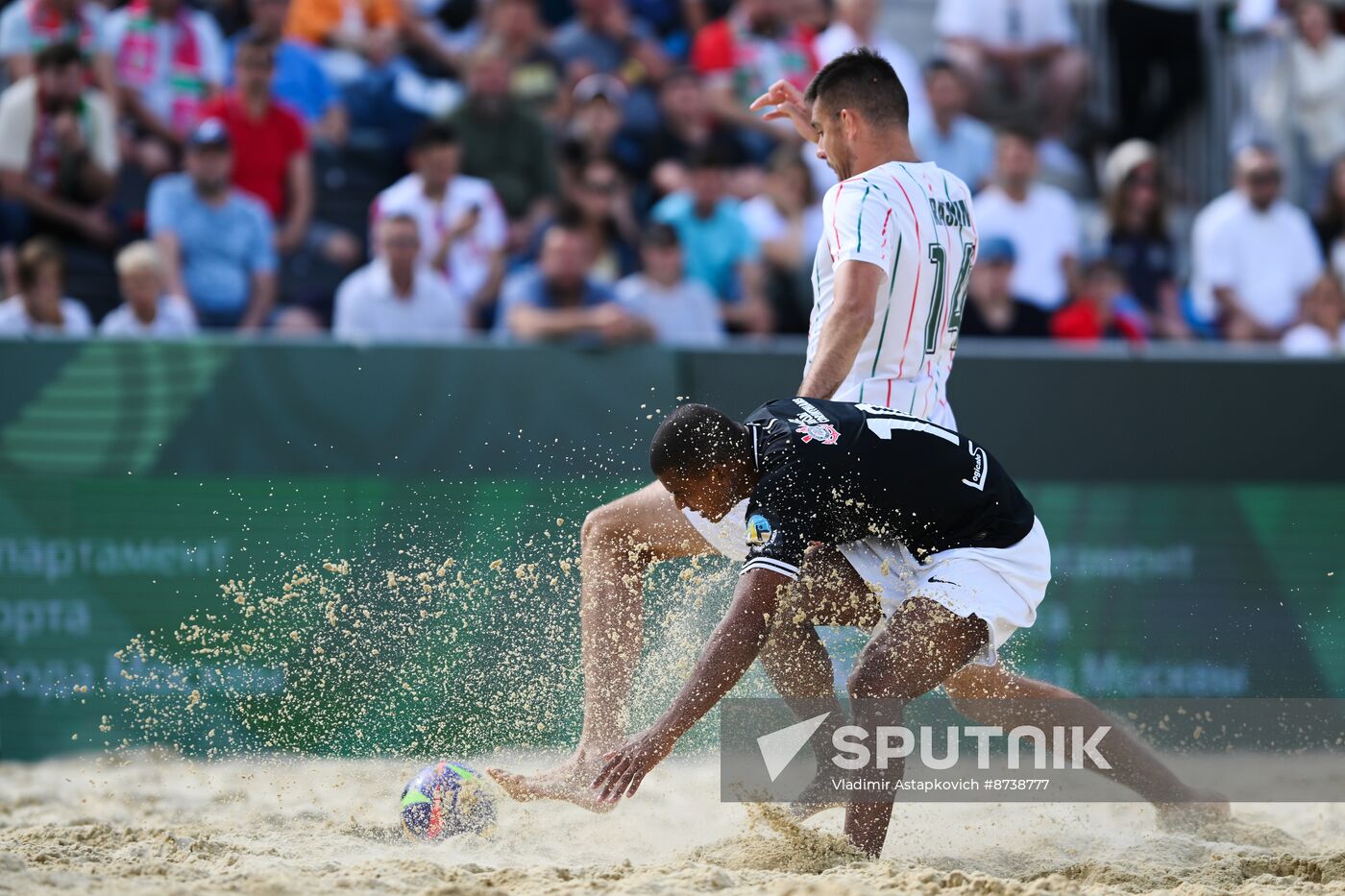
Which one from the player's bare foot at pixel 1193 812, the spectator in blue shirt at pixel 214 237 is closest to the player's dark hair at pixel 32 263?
the spectator in blue shirt at pixel 214 237

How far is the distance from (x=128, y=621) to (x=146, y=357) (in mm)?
1213

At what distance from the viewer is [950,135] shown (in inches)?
431

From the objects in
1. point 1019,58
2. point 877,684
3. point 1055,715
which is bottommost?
point 1055,715

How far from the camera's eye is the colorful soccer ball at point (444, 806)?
496cm

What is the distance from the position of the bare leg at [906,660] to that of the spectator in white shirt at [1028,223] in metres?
6.07

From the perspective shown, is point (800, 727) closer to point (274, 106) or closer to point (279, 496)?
point (279, 496)

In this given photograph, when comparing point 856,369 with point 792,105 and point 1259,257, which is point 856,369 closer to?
point 792,105

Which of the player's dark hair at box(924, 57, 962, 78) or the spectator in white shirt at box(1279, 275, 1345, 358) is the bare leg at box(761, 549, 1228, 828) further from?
the player's dark hair at box(924, 57, 962, 78)

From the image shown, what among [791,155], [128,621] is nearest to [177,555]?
[128,621]

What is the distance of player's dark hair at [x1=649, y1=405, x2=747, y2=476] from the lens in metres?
4.35

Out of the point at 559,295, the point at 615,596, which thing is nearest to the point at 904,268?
the point at 615,596

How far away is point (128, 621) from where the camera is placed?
23.6 feet

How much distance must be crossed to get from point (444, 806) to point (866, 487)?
1.62m

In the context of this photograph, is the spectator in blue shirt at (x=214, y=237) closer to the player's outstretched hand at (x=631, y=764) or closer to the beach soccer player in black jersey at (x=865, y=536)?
Result: the beach soccer player in black jersey at (x=865, y=536)
